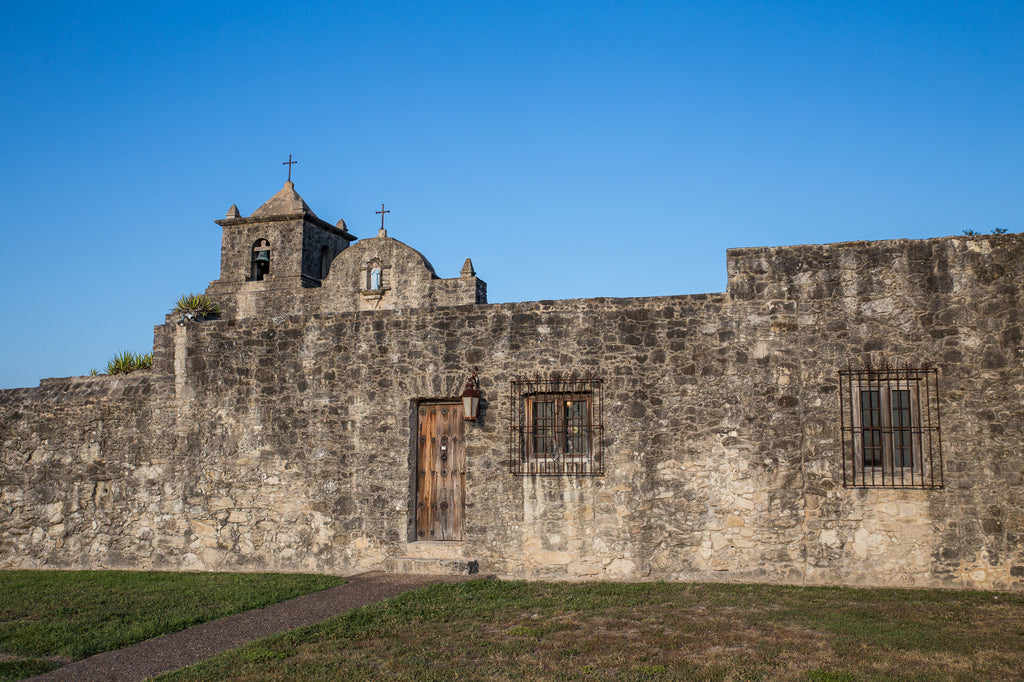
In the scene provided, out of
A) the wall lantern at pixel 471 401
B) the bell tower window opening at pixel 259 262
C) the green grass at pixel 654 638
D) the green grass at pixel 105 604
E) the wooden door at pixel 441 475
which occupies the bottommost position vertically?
the green grass at pixel 105 604

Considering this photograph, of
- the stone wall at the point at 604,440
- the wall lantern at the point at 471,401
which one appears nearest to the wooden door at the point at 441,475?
the stone wall at the point at 604,440

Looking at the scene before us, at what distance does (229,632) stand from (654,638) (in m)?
3.82

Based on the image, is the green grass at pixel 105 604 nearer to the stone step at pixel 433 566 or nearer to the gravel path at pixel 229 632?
the gravel path at pixel 229 632

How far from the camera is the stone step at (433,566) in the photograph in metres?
10.2

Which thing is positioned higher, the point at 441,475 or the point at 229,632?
the point at 441,475

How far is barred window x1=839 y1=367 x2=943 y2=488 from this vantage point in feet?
31.0

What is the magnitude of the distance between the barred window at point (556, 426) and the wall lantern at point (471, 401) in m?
0.46

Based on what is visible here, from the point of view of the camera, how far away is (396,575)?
408 inches

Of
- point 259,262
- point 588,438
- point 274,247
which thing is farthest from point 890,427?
point 259,262

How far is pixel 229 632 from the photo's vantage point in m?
7.62

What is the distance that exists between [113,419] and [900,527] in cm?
1044

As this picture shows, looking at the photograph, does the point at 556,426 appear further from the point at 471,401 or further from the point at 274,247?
the point at 274,247

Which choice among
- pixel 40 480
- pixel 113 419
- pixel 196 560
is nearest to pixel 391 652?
pixel 196 560

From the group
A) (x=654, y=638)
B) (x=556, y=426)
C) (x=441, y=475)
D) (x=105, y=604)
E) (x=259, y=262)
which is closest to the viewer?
(x=654, y=638)
